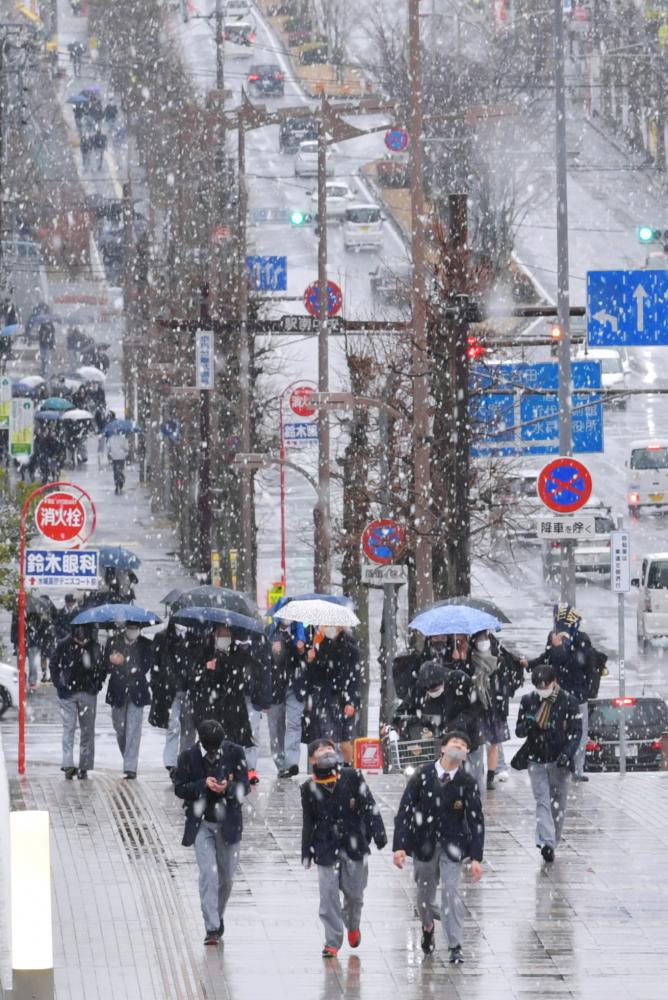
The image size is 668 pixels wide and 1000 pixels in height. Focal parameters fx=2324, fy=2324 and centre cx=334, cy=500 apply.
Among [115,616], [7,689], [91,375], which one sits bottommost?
[7,689]

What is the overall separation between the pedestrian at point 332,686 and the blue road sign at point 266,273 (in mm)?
32124

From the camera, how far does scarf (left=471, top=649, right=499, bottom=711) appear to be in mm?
17984

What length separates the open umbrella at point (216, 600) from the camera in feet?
65.2

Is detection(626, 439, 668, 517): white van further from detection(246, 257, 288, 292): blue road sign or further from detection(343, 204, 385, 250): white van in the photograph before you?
detection(343, 204, 385, 250): white van

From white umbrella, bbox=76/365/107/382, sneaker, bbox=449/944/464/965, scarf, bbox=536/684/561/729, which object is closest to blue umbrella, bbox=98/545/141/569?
scarf, bbox=536/684/561/729

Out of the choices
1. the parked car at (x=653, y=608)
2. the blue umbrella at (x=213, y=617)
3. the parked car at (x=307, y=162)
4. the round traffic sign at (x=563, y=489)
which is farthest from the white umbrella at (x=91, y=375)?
the blue umbrella at (x=213, y=617)

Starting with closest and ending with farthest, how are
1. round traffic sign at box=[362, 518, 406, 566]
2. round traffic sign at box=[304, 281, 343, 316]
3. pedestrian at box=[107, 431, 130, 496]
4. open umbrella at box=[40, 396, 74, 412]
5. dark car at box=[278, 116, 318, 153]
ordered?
round traffic sign at box=[362, 518, 406, 566], round traffic sign at box=[304, 281, 343, 316], pedestrian at box=[107, 431, 130, 496], open umbrella at box=[40, 396, 74, 412], dark car at box=[278, 116, 318, 153]

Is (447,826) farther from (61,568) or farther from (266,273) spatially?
(266,273)

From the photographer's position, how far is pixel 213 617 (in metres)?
19.3

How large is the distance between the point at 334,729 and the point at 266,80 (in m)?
80.3

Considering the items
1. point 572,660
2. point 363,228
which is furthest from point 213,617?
point 363,228

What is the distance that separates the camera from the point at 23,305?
270 ft

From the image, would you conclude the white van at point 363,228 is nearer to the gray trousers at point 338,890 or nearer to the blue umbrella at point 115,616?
the blue umbrella at point 115,616

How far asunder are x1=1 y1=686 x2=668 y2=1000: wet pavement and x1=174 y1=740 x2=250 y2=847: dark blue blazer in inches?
28.3
